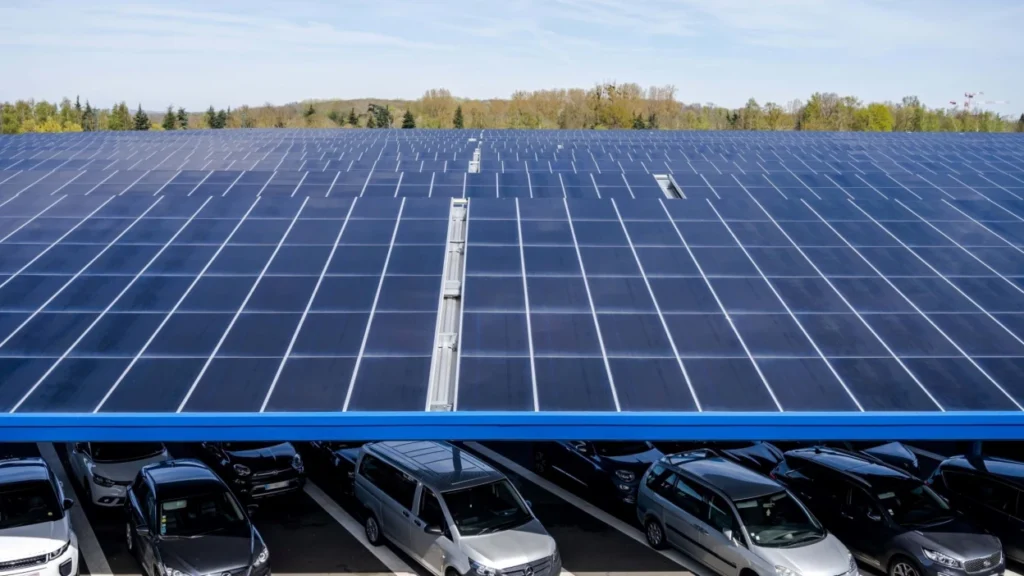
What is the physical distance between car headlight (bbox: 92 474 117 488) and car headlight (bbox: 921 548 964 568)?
14428 millimetres

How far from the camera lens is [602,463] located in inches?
655

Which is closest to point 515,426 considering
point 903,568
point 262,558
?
point 262,558

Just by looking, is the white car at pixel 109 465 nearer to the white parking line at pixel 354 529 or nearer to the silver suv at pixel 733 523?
the white parking line at pixel 354 529

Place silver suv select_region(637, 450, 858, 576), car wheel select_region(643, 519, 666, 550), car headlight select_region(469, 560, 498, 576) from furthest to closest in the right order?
1. car wheel select_region(643, 519, 666, 550)
2. silver suv select_region(637, 450, 858, 576)
3. car headlight select_region(469, 560, 498, 576)

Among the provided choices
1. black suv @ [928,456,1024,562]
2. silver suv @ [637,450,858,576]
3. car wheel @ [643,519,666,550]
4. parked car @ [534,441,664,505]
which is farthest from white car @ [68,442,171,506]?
black suv @ [928,456,1024,562]

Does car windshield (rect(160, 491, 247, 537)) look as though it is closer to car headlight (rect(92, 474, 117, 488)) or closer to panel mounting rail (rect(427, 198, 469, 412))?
car headlight (rect(92, 474, 117, 488))

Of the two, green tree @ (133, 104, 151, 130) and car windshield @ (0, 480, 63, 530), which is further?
green tree @ (133, 104, 151, 130)

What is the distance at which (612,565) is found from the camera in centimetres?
1366

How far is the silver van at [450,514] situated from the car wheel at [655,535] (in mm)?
2232

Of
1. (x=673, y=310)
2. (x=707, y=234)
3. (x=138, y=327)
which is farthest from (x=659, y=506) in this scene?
(x=138, y=327)

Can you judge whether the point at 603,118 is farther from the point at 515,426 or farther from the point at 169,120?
the point at 515,426

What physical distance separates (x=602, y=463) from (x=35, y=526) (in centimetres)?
1006

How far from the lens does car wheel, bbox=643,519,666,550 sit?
46.5ft

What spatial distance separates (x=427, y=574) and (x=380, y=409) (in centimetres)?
438
